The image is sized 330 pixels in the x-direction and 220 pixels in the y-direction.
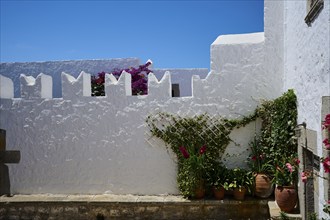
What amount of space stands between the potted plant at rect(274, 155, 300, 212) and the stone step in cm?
69

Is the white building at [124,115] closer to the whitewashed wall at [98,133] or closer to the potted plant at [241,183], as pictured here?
the whitewashed wall at [98,133]

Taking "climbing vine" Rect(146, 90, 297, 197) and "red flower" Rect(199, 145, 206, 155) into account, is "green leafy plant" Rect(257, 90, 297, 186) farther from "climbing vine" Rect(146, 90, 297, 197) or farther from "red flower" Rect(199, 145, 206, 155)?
"red flower" Rect(199, 145, 206, 155)

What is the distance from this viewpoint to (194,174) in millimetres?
7004

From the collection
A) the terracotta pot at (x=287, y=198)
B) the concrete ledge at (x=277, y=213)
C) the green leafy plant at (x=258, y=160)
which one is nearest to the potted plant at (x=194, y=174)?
the green leafy plant at (x=258, y=160)

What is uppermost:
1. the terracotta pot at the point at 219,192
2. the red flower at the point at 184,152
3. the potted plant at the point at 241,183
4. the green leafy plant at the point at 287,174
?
the red flower at the point at 184,152

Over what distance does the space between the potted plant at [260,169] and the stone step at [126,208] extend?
215 mm

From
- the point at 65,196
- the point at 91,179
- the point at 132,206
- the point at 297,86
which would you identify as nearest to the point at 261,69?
the point at 297,86

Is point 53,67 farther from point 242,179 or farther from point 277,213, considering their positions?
point 277,213

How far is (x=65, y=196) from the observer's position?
25.5ft

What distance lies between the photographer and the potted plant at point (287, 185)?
19.3ft

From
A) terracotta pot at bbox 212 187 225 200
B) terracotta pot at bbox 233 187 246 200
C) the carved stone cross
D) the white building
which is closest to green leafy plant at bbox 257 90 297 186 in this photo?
the white building

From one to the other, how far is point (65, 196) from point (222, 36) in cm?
533

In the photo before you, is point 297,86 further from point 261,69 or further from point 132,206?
point 132,206

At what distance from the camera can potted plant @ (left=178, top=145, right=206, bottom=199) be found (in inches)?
275
